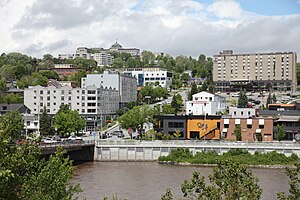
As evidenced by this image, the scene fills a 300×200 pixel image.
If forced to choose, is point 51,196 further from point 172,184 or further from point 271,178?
point 271,178

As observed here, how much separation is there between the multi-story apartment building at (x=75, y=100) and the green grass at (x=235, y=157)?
34807 mm

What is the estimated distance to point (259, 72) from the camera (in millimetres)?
150000

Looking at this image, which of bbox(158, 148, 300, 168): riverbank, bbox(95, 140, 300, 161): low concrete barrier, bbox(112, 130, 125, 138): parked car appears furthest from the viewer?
bbox(112, 130, 125, 138): parked car

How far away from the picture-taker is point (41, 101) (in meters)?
92.3

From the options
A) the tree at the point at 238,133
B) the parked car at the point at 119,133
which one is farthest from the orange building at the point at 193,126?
the parked car at the point at 119,133

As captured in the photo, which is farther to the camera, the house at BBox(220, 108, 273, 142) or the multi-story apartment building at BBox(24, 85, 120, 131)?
the multi-story apartment building at BBox(24, 85, 120, 131)

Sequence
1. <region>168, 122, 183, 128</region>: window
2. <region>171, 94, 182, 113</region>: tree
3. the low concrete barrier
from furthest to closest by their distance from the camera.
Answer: <region>171, 94, 182, 113</region>: tree
<region>168, 122, 183, 128</region>: window
the low concrete barrier

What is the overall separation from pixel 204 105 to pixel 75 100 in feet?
74.2

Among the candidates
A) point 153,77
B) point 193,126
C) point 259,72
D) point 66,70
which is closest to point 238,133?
point 193,126

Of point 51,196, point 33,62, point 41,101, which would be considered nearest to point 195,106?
point 41,101

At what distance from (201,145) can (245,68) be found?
326 feet

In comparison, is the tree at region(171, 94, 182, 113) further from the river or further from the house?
the river

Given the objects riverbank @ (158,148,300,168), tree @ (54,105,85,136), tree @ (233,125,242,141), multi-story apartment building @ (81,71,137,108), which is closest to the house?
tree @ (233,125,242,141)

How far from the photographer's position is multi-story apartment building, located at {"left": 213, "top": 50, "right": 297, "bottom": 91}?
14825 cm
